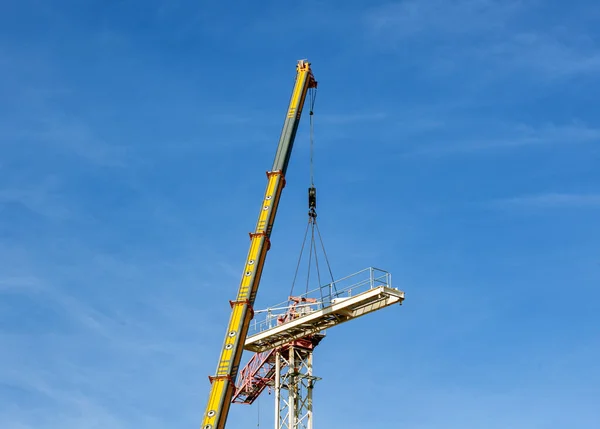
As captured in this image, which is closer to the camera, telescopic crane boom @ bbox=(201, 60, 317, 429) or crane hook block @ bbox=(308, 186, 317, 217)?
telescopic crane boom @ bbox=(201, 60, 317, 429)

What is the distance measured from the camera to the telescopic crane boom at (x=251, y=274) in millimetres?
72312

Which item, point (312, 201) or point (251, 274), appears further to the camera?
point (312, 201)

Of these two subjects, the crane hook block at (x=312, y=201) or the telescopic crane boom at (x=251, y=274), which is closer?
the telescopic crane boom at (x=251, y=274)

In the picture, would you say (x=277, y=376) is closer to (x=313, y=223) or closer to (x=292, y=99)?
(x=313, y=223)

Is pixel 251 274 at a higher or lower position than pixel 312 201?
lower

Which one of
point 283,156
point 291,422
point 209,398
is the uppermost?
point 283,156

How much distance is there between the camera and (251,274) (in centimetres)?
7788

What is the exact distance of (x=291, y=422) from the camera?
87.8m

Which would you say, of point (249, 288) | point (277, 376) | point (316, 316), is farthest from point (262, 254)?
point (277, 376)

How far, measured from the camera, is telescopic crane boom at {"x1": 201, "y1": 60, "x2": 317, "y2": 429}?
72.3 m

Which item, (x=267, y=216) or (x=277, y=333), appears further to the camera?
(x=277, y=333)

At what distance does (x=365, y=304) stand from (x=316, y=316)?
4051 mm

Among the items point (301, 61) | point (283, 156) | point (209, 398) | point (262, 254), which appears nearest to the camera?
point (209, 398)

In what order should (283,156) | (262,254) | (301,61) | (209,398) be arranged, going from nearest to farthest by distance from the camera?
(209,398) → (262,254) → (283,156) → (301,61)
